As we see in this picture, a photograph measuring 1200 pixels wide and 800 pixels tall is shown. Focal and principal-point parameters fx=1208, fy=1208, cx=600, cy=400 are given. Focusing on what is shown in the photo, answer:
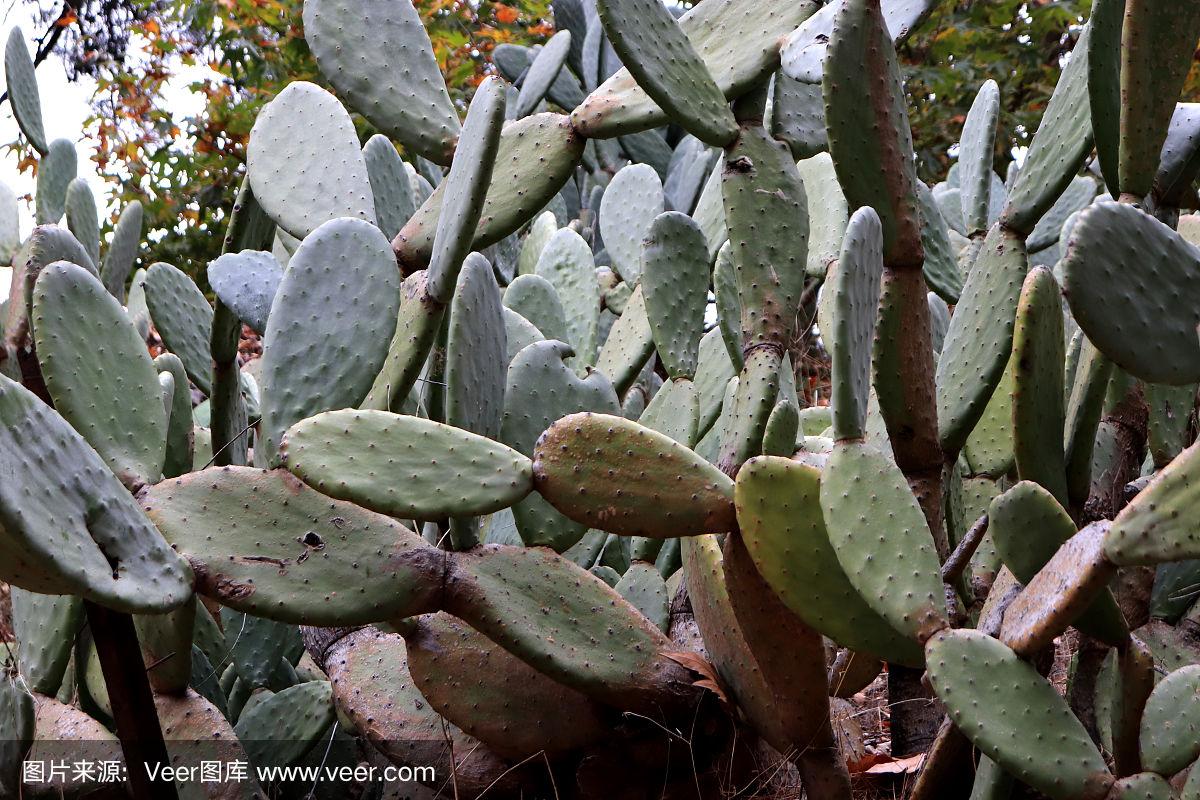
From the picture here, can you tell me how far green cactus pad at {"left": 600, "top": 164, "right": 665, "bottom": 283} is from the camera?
9.25ft

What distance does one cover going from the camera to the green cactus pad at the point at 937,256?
6.94ft

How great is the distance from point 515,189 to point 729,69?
1.24 feet

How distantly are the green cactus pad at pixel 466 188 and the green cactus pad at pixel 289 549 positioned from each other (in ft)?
1.15

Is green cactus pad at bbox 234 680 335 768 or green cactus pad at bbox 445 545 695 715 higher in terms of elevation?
green cactus pad at bbox 445 545 695 715

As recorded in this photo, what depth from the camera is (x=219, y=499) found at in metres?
1.37

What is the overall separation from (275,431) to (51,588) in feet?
1.15

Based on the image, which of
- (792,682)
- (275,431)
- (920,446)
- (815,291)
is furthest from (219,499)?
(815,291)

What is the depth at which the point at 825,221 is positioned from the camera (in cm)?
239

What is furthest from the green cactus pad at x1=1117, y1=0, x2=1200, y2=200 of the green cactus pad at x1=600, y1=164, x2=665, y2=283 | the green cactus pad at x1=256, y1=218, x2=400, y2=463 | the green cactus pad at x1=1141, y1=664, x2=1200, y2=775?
the green cactus pad at x1=600, y1=164, x2=665, y2=283

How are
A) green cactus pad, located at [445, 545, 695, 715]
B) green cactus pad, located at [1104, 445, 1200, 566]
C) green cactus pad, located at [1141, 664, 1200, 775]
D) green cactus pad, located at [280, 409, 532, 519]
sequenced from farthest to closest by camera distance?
1. green cactus pad, located at [445, 545, 695, 715]
2. green cactus pad, located at [280, 409, 532, 519]
3. green cactus pad, located at [1141, 664, 1200, 775]
4. green cactus pad, located at [1104, 445, 1200, 566]

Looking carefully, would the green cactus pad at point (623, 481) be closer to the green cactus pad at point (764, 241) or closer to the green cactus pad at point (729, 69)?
the green cactus pad at point (764, 241)

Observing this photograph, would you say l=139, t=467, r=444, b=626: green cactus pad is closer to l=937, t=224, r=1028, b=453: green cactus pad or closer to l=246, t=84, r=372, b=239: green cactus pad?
l=246, t=84, r=372, b=239: green cactus pad

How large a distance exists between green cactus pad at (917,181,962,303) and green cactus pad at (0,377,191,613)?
139cm

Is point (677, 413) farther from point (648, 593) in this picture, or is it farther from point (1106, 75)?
point (1106, 75)
